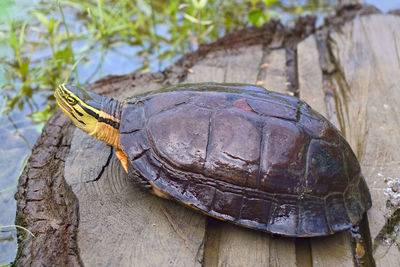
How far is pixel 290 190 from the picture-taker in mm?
2555

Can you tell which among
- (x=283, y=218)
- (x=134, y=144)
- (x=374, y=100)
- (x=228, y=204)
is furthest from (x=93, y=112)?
(x=374, y=100)

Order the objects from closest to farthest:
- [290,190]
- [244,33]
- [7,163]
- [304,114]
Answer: [290,190] → [304,114] → [7,163] → [244,33]

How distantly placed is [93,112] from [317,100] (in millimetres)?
2102

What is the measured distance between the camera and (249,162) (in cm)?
256

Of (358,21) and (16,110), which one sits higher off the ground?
(358,21)

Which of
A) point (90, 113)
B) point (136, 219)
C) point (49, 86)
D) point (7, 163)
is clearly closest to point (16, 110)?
point (49, 86)

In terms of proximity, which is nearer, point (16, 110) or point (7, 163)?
point (7, 163)

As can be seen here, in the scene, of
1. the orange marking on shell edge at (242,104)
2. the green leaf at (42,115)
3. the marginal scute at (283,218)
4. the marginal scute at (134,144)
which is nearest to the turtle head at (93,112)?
the marginal scute at (134,144)

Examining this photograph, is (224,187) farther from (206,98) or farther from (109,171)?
(109,171)

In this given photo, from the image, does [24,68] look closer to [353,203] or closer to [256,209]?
[256,209]

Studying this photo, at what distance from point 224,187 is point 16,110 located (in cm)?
319

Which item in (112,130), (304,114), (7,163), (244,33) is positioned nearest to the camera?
Result: (304,114)

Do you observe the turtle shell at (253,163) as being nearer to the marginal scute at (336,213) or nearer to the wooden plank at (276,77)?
the marginal scute at (336,213)

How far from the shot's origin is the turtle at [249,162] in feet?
8.39
